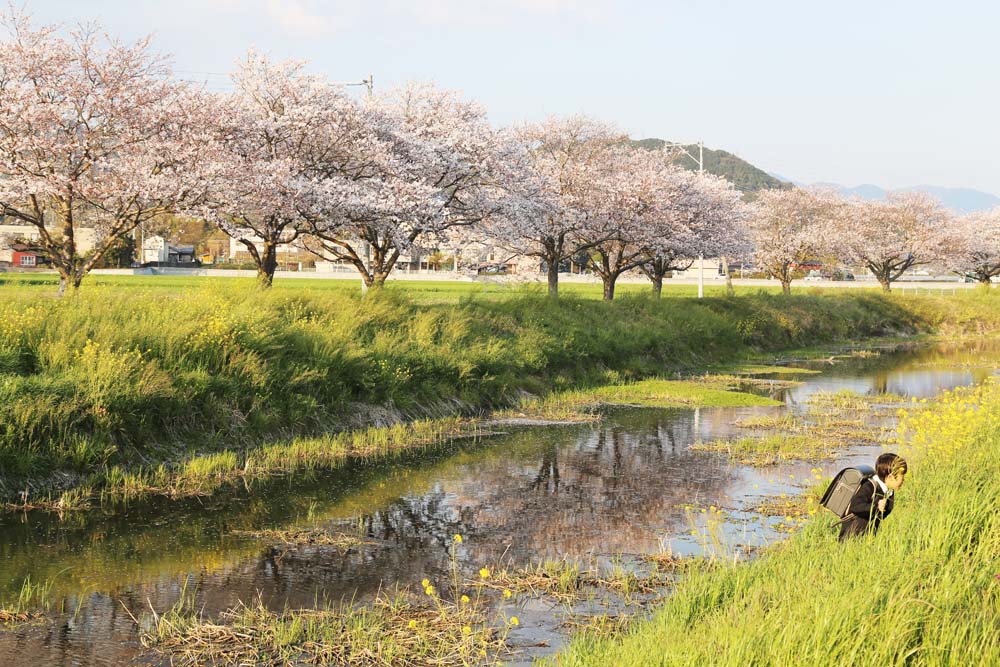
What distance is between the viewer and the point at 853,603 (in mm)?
6469

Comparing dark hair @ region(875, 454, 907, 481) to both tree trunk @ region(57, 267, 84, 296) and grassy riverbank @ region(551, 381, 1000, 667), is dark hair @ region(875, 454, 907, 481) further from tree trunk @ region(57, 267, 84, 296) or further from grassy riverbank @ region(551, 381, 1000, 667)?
tree trunk @ region(57, 267, 84, 296)

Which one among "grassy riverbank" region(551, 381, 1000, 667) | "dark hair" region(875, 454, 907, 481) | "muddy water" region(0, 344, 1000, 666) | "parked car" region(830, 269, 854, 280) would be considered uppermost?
"parked car" region(830, 269, 854, 280)

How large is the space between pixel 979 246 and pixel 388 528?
8860 centimetres

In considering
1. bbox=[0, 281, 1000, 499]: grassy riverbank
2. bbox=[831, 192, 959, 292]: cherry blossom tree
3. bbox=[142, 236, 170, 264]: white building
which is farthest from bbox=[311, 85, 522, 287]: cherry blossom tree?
bbox=[142, 236, 170, 264]: white building

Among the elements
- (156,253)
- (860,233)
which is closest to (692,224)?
(860,233)

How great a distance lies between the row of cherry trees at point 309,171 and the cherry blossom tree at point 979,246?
162ft

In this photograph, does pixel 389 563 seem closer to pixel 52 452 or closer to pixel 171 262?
pixel 52 452

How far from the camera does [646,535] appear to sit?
12.5 m

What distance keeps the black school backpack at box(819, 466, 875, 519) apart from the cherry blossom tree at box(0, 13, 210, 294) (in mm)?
19856

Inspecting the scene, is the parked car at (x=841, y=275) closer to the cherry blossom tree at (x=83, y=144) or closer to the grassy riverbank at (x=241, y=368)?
the grassy riverbank at (x=241, y=368)

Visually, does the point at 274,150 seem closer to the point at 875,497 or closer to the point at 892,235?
the point at 875,497

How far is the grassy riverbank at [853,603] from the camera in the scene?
20.3ft

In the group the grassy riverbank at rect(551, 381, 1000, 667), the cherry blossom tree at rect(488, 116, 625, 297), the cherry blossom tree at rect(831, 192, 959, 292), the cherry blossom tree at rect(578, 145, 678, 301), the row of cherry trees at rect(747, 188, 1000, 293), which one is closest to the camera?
the grassy riverbank at rect(551, 381, 1000, 667)

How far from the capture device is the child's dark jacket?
921cm
